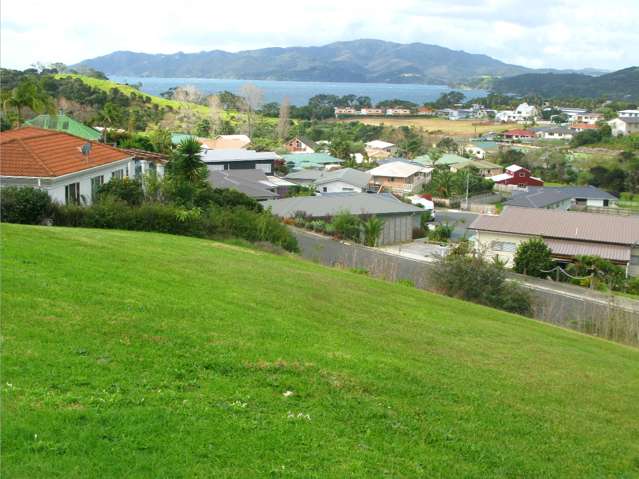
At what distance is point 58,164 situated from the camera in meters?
27.8

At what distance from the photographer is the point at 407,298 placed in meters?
18.9

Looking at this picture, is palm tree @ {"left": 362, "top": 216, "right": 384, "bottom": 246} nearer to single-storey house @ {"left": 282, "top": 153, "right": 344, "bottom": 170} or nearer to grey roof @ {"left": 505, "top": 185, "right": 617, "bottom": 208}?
grey roof @ {"left": 505, "top": 185, "right": 617, "bottom": 208}

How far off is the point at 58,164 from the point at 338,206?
24.6m

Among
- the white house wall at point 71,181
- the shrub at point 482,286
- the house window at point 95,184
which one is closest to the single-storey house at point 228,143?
the white house wall at point 71,181

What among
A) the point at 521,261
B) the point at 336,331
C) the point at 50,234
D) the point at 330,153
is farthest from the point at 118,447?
the point at 330,153

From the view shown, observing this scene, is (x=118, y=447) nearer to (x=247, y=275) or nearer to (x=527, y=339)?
(x=247, y=275)

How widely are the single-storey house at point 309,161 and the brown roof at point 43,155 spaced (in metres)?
55.1

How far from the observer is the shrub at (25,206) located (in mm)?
23203

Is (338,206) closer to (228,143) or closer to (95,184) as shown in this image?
(95,184)

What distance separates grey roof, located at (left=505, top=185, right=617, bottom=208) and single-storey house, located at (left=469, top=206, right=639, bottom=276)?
17537mm

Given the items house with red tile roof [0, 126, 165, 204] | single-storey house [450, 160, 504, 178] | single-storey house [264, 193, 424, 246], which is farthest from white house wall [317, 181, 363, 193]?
house with red tile roof [0, 126, 165, 204]

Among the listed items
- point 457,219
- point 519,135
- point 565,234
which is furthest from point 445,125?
point 565,234

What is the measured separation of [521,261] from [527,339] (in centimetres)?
2318

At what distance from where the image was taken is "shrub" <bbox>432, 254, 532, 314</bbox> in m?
25.2
